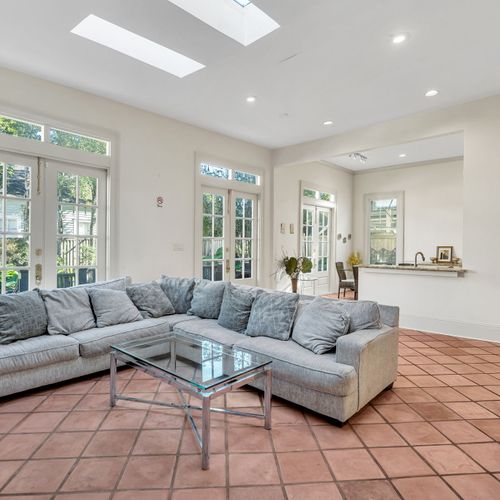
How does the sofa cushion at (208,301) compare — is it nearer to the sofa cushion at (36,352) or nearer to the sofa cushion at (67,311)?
the sofa cushion at (67,311)

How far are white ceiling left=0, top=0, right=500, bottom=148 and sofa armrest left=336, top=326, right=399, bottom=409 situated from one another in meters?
2.42

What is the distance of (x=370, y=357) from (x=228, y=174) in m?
4.03

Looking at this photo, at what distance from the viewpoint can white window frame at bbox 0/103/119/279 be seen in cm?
347

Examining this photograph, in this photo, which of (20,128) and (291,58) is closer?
(291,58)

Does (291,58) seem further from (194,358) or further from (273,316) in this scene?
(194,358)

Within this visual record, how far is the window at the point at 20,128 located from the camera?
11.3ft

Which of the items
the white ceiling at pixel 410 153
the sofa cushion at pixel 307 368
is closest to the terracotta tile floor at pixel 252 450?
the sofa cushion at pixel 307 368

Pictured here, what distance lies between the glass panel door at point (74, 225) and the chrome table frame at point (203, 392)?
1869mm

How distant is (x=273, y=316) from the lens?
2.96 m

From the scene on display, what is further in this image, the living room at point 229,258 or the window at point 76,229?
the window at point 76,229

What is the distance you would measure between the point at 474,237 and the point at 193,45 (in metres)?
3.93

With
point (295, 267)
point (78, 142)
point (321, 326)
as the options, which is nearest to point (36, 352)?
point (321, 326)

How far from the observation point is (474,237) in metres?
4.24

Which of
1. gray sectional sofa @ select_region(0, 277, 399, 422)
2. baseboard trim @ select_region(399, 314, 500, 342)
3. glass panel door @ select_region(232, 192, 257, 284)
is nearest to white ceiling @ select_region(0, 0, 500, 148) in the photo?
glass panel door @ select_region(232, 192, 257, 284)
